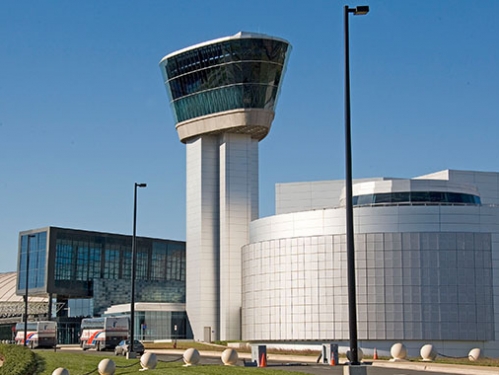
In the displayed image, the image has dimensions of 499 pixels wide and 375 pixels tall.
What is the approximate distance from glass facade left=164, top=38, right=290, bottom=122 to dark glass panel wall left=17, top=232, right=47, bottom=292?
151 feet

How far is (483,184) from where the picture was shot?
111 m

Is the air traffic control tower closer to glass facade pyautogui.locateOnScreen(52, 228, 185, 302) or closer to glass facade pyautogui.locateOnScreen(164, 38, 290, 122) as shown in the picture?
glass facade pyautogui.locateOnScreen(164, 38, 290, 122)

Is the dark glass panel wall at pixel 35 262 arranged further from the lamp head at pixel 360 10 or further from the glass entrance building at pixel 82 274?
the lamp head at pixel 360 10

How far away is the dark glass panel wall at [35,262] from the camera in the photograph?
138 m

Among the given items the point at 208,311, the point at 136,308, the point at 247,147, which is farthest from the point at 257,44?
the point at 136,308

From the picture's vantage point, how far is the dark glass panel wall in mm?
138375

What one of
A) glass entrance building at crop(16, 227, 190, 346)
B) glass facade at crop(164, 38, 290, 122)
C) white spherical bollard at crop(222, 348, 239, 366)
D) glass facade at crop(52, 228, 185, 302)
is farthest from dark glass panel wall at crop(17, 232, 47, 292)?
white spherical bollard at crop(222, 348, 239, 366)

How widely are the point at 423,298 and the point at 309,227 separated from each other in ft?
44.2

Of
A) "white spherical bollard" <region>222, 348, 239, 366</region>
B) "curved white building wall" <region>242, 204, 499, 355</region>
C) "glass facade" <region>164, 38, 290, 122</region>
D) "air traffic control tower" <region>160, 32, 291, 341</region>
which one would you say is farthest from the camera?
"air traffic control tower" <region>160, 32, 291, 341</region>

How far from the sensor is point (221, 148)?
106m

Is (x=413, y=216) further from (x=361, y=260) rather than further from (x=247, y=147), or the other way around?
(x=247, y=147)

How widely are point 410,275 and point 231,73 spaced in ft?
109

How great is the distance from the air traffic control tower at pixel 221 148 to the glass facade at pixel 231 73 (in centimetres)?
12

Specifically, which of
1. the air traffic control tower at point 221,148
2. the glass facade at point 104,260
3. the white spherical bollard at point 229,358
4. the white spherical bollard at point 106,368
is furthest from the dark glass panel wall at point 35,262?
the white spherical bollard at point 106,368
